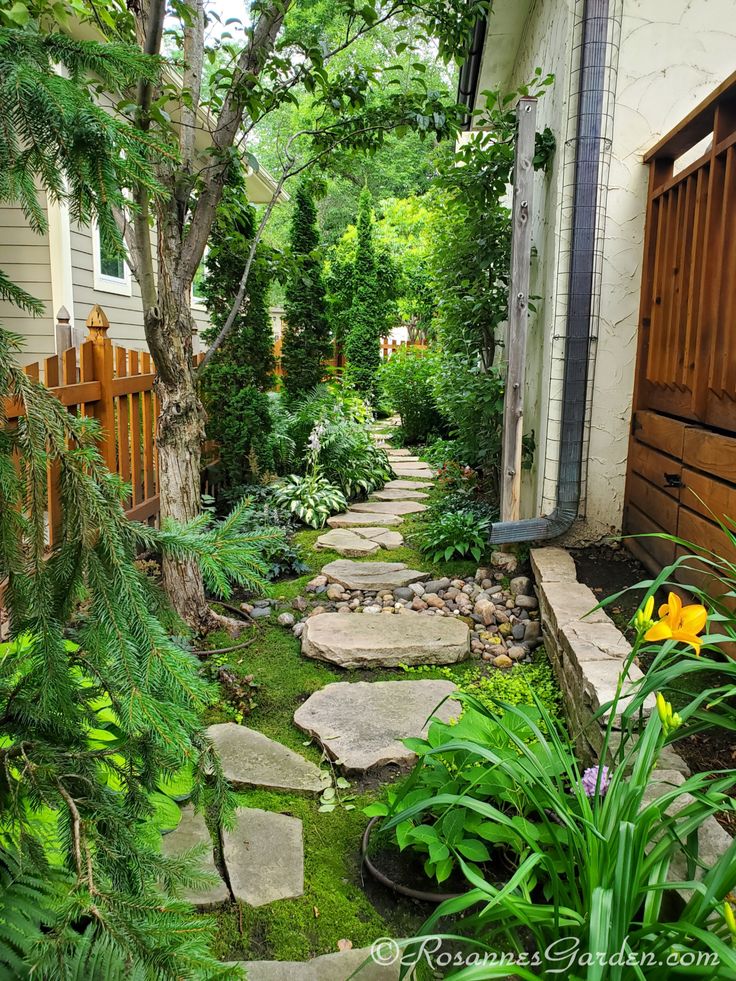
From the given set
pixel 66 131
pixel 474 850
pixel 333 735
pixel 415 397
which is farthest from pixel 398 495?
pixel 66 131

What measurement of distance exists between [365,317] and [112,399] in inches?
394

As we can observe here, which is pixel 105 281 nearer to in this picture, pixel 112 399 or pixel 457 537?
pixel 112 399

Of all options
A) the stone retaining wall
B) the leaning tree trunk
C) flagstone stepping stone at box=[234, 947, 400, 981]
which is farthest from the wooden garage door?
the leaning tree trunk

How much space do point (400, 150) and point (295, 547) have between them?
2387 cm

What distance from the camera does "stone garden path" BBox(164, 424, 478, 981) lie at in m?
1.97

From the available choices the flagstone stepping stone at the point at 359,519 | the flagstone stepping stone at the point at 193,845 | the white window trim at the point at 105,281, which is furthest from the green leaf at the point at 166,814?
the white window trim at the point at 105,281

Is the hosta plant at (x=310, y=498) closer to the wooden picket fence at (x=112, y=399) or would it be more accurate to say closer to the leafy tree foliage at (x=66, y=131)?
the wooden picket fence at (x=112, y=399)

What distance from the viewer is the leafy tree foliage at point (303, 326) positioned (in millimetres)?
8305

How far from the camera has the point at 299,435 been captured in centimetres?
684

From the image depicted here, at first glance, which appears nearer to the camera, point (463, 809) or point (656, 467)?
point (463, 809)

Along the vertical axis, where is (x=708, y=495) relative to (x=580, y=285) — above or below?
below

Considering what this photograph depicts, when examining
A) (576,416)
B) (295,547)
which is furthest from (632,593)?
(295,547)

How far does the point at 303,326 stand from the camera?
8375 millimetres

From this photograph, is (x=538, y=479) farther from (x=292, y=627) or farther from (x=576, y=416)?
(x=292, y=627)
